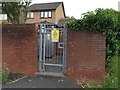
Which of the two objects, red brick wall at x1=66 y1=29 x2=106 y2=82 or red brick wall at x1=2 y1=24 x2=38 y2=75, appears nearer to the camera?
red brick wall at x1=66 y1=29 x2=106 y2=82

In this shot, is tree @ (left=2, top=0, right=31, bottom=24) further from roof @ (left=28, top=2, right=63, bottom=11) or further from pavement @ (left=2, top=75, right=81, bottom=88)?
roof @ (left=28, top=2, right=63, bottom=11)

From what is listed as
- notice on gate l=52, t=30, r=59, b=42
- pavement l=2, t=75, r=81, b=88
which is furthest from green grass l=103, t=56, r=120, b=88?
notice on gate l=52, t=30, r=59, b=42

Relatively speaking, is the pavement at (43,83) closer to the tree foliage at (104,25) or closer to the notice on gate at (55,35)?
the notice on gate at (55,35)

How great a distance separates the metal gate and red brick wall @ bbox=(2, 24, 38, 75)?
281mm

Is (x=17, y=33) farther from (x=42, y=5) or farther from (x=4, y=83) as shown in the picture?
(x=42, y=5)

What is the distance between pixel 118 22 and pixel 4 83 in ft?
15.2

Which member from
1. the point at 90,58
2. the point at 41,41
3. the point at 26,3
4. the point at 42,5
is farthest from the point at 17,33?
the point at 42,5

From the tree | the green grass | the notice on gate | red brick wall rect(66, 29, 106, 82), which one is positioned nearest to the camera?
the green grass

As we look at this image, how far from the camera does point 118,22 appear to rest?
9.91 meters

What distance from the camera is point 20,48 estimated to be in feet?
34.0

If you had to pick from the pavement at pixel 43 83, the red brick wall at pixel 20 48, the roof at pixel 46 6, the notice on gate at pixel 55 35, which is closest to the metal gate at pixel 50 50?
the notice on gate at pixel 55 35

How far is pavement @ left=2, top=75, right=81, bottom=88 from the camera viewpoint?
848 centimetres

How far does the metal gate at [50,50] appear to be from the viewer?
1010 cm

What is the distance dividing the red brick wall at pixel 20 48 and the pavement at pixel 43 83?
2.25 feet
